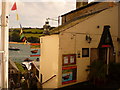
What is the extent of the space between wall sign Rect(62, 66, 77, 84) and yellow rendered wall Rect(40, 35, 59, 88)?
48 cm

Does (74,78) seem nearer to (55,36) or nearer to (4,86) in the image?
(55,36)

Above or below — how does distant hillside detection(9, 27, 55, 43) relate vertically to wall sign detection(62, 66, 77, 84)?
above

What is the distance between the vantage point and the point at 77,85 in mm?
6754

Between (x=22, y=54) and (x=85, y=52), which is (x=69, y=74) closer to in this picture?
(x=85, y=52)

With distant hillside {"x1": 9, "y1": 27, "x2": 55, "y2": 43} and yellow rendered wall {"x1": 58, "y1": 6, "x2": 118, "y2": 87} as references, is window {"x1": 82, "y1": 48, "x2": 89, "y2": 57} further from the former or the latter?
distant hillside {"x1": 9, "y1": 27, "x2": 55, "y2": 43}

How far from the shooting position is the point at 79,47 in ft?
22.6

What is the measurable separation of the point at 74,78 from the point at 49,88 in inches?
63.7

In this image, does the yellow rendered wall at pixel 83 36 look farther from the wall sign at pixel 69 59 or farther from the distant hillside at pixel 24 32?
the distant hillside at pixel 24 32

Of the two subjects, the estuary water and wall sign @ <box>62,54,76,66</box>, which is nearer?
wall sign @ <box>62,54,76,66</box>

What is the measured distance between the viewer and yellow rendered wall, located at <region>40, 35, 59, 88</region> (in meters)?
6.36

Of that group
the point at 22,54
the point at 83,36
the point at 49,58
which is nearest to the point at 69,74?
the point at 49,58

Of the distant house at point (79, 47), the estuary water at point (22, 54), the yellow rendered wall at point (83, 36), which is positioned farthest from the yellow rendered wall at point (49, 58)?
the estuary water at point (22, 54)

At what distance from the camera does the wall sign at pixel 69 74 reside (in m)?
6.42

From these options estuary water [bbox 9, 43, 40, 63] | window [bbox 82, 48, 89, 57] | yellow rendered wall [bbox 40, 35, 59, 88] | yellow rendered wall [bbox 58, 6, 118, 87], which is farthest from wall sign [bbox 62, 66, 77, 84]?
estuary water [bbox 9, 43, 40, 63]
